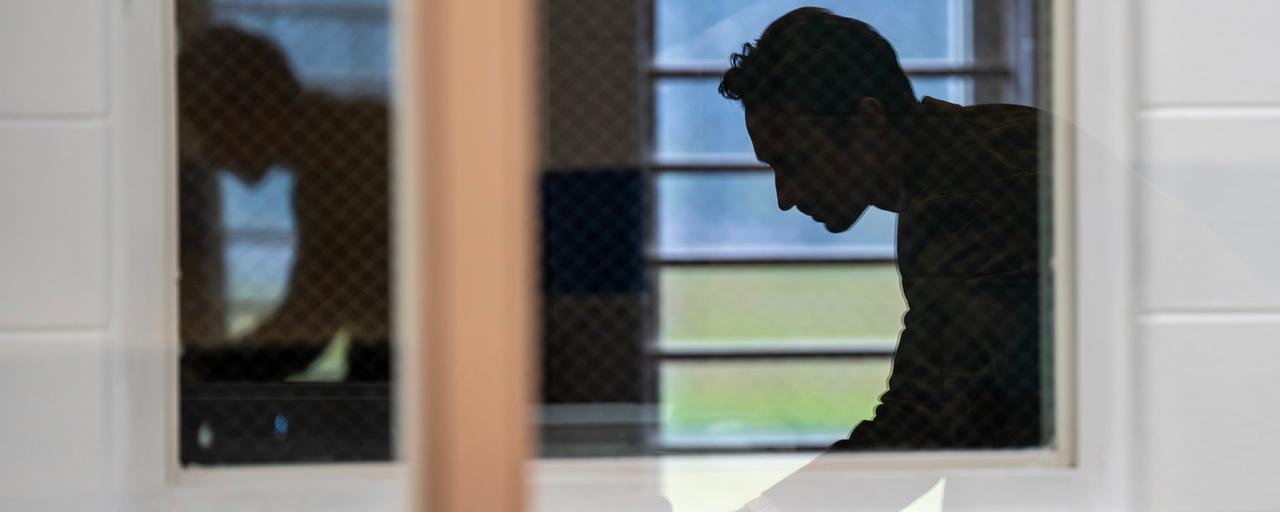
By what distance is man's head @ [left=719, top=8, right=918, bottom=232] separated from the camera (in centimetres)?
119

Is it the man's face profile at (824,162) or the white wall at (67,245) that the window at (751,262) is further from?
the white wall at (67,245)

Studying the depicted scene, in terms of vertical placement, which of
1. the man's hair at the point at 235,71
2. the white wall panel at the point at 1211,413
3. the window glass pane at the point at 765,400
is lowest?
the window glass pane at the point at 765,400

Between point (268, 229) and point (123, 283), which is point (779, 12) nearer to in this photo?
point (268, 229)

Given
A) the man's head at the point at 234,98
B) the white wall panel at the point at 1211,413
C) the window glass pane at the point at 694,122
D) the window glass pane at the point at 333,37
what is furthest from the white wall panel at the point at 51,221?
the white wall panel at the point at 1211,413

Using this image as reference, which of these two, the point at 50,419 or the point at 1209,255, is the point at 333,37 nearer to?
the point at 50,419

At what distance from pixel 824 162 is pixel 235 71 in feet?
2.24

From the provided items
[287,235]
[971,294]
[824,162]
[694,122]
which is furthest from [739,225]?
[287,235]

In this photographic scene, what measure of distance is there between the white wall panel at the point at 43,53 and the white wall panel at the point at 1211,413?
3.47ft

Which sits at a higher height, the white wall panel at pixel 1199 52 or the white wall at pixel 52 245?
the white wall panel at pixel 1199 52

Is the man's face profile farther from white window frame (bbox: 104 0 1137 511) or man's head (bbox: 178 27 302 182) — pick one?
man's head (bbox: 178 27 302 182)

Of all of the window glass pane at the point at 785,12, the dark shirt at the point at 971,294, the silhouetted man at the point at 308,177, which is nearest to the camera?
the dark shirt at the point at 971,294

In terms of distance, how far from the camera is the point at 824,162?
4.00ft

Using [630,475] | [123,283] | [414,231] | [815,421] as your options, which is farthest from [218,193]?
[815,421]

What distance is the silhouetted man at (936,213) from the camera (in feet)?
3.47
